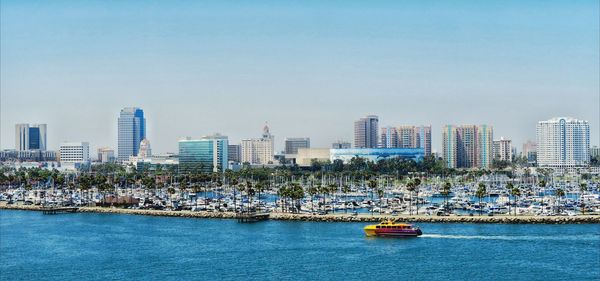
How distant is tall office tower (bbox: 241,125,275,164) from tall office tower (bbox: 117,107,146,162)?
22.9 metres

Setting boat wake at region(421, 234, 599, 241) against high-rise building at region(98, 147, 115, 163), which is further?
high-rise building at region(98, 147, 115, 163)

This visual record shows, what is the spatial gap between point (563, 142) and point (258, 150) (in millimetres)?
39957

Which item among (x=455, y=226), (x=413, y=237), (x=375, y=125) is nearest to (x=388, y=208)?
(x=455, y=226)

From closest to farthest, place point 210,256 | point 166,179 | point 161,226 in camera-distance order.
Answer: point 210,256 < point 161,226 < point 166,179

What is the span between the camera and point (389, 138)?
109 meters

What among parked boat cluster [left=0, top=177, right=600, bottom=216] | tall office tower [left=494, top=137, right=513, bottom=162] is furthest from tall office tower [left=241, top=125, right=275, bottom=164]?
parked boat cluster [left=0, top=177, right=600, bottom=216]

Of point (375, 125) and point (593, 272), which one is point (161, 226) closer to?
point (593, 272)

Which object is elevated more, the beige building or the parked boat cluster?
the beige building

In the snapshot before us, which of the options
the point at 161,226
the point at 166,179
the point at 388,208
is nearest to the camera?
the point at 161,226

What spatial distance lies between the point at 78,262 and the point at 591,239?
1571 centimetres

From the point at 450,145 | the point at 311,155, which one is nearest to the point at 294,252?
the point at 311,155

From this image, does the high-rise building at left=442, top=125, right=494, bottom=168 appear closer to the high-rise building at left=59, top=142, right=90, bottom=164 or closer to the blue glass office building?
the blue glass office building

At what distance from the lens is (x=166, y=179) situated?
60.9 m

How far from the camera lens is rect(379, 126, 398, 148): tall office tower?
107000 millimetres
